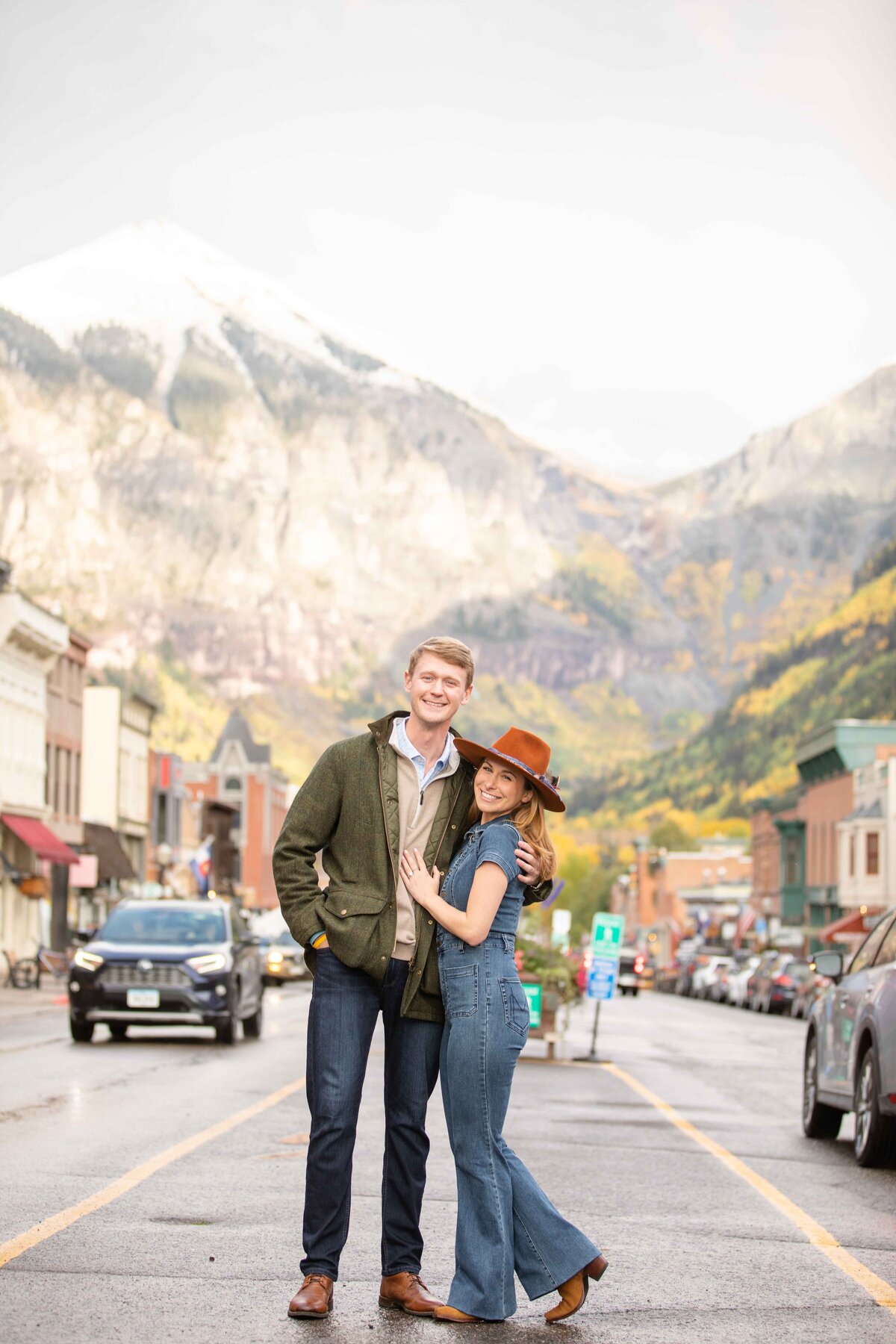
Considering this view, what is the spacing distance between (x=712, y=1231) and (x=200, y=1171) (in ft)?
9.10

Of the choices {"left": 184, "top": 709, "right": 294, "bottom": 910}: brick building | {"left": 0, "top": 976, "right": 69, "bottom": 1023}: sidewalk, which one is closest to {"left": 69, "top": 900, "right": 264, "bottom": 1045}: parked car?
{"left": 0, "top": 976, "right": 69, "bottom": 1023}: sidewalk

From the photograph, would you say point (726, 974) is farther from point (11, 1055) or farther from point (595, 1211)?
point (595, 1211)

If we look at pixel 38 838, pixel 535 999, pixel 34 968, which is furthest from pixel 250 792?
pixel 535 999

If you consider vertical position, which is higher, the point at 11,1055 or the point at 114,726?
the point at 114,726

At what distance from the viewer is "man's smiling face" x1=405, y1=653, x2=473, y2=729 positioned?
21.2 feet

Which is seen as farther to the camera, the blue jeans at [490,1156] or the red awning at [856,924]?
the red awning at [856,924]

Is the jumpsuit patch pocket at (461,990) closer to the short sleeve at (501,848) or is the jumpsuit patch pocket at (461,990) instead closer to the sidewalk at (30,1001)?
the short sleeve at (501,848)

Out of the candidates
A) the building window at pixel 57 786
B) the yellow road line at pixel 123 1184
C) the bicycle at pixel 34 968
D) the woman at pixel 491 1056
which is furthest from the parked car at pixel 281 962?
the woman at pixel 491 1056

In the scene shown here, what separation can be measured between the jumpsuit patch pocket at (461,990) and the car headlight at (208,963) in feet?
50.0

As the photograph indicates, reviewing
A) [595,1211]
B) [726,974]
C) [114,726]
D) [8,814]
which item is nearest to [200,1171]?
[595,1211]

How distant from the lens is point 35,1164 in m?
10.2

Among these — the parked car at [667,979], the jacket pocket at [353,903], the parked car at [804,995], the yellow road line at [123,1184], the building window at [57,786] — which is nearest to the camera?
the jacket pocket at [353,903]

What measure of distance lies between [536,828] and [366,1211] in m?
3.54

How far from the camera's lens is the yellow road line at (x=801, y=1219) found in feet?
24.3
